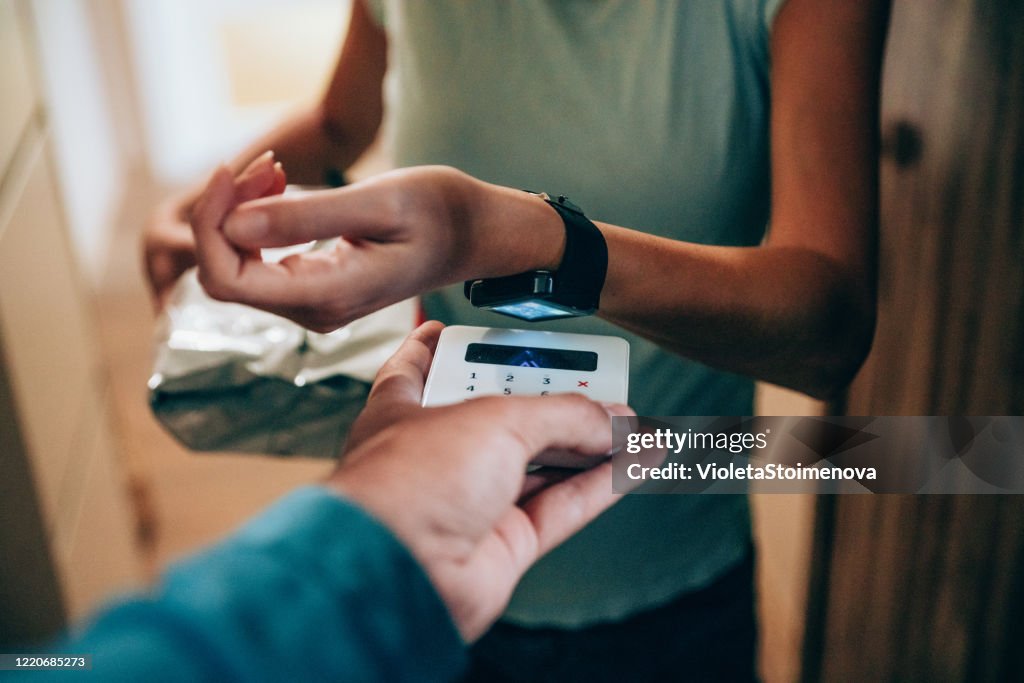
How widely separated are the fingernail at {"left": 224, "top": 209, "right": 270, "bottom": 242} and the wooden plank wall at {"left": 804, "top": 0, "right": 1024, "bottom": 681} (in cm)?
37

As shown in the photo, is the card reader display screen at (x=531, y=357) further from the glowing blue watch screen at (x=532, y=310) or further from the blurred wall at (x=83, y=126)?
the blurred wall at (x=83, y=126)

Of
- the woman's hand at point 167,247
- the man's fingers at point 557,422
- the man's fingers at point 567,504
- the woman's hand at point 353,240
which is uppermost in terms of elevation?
the woman's hand at point 353,240

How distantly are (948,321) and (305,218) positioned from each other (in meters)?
0.42

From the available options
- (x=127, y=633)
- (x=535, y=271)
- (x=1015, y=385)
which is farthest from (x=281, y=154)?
(x=1015, y=385)

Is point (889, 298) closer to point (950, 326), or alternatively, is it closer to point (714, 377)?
point (950, 326)

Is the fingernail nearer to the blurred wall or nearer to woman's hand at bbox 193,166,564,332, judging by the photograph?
woman's hand at bbox 193,166,564,332

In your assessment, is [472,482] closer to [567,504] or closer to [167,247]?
[567,504]

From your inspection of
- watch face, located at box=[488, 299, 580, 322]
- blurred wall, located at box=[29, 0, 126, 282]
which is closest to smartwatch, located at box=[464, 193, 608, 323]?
watch face, located at box=[488, 299, 580, 322]

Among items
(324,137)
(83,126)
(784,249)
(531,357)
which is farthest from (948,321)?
(83,126)

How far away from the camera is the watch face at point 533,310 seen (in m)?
0.32

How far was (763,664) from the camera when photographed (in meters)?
0.79

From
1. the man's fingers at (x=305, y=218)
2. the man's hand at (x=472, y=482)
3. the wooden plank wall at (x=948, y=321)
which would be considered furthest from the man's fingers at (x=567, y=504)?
the wooden plank wall at (x=948, y=321)

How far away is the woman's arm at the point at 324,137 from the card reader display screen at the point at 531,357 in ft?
0.52

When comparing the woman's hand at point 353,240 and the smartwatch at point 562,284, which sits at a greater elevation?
the woman's hand at point 353,240
